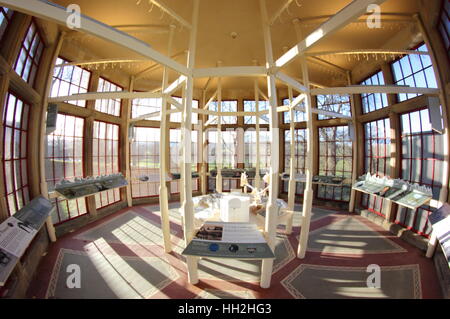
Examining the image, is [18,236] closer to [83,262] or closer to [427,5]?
[83,262]

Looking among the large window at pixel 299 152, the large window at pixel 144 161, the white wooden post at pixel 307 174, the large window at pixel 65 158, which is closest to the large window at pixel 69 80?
the large window at pixel 65 158

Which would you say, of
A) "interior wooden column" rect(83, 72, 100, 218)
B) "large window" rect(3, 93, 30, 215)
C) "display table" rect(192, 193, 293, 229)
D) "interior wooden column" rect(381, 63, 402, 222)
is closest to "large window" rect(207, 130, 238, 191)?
"interior wooden column" rect(83, 72, 100, 218)

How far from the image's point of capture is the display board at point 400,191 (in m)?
5.61

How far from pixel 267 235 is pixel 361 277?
10.4ft

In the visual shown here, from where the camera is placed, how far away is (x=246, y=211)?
531 centimetres

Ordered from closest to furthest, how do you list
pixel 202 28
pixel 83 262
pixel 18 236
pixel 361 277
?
pixel 18 236 < pixel 361 277 < pixel 83 262 < pixel 202 28

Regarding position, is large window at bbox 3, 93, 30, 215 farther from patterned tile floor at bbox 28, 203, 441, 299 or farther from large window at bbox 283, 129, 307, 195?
large window at bbox 283, 129, 307, 195

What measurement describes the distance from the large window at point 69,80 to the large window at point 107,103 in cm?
68

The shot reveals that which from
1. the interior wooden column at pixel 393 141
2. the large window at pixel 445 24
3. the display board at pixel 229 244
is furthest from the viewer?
the interior wooden column at pixel 393 141

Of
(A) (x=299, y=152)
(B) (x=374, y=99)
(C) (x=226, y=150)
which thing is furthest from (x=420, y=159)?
(C) (x=226, y=150)

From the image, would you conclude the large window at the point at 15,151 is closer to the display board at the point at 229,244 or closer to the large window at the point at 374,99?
the display board at the point at 229,244

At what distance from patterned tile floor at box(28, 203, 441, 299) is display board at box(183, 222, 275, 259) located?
5.68 feet

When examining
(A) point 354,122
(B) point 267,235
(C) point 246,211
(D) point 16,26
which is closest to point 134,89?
(D) point 16,26

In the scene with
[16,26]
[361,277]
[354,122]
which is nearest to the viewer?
[16,26]
